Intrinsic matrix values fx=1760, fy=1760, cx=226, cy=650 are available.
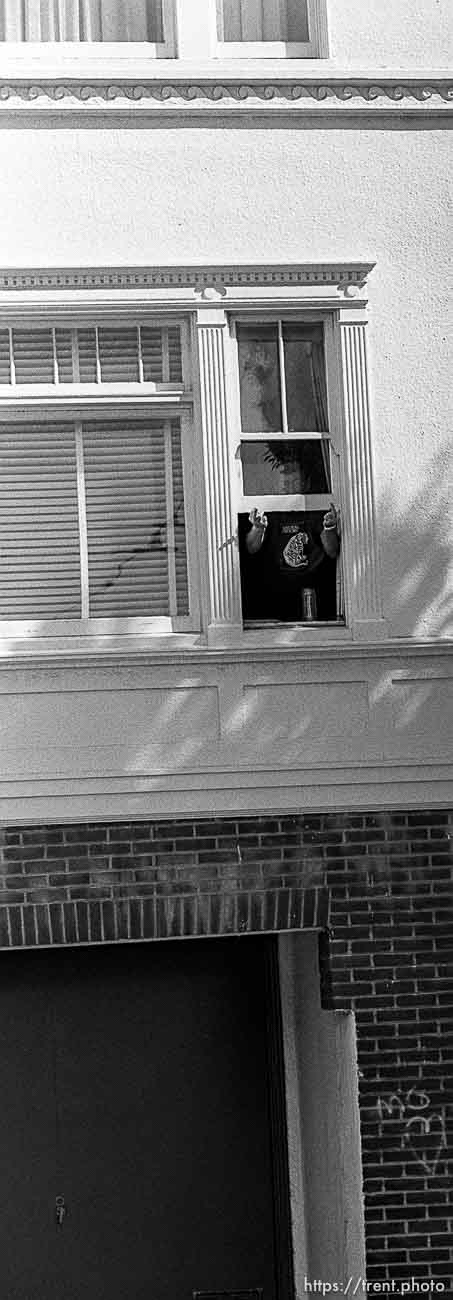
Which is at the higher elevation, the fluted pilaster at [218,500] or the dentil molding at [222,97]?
the dentil molding at [222,97]

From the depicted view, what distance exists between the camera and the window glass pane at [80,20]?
10.1 meters

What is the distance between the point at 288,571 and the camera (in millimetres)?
9906

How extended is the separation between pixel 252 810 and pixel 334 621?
3.88ft

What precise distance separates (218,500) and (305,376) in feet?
3.06

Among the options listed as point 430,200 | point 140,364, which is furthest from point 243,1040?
point 430,200

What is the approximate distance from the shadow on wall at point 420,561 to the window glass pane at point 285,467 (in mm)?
396

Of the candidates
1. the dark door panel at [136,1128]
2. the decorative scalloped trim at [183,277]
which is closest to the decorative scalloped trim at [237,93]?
the decorative scalloped trim at [183,277]

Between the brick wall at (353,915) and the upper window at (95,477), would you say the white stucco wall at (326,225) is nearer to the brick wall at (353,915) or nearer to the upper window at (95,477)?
the upper window at (95,477)

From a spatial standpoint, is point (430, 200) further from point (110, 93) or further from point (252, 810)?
point (252, 810)

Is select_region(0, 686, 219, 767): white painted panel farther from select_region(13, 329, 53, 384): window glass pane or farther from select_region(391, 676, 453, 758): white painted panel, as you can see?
select_region(13, 329, 53, 384): window glass pane

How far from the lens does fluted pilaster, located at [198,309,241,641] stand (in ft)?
31.8

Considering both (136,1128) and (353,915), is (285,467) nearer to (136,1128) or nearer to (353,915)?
(353,915)

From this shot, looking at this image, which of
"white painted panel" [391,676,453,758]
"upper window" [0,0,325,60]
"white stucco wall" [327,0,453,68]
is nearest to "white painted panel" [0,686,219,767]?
"white painted panel" [391,676,453,758]

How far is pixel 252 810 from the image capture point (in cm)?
951
